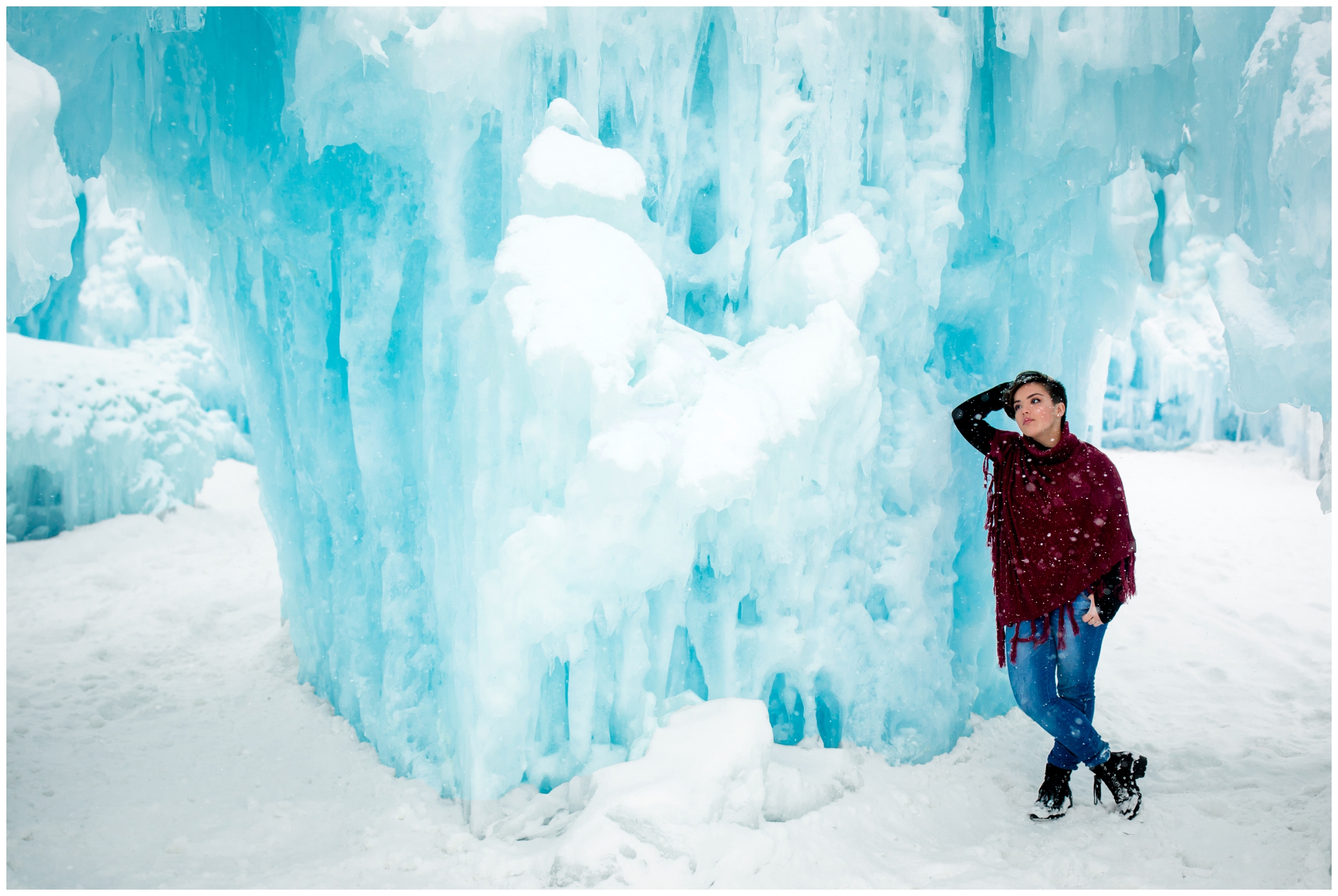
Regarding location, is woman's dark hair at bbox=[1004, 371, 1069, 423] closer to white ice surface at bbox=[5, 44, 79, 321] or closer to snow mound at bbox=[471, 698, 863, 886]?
snow mound at bbox=[471, 698, 863, 886]

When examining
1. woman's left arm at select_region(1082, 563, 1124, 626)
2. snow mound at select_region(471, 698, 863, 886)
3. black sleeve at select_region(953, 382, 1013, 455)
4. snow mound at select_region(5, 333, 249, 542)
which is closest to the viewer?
snow mound at select_region(471, 698, 863, 886)

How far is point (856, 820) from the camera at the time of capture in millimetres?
2820

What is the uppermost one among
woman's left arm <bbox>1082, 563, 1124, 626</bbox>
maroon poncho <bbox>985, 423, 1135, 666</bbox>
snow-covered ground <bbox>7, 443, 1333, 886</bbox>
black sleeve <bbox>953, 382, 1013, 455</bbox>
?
black sleeve <bbox>953, 382, 1013, 455</bbox>

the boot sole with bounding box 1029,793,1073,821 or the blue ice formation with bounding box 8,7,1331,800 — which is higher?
the blue ice formation with bounding box 8,7,1331,800

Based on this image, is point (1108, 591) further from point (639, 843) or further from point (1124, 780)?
point (639, 843)

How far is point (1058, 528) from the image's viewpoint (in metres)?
2.69

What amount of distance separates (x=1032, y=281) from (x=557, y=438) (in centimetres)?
255

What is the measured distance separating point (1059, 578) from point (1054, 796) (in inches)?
33.1

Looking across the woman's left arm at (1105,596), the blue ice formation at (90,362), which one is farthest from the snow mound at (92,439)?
the woman's left arm at (1105,596)

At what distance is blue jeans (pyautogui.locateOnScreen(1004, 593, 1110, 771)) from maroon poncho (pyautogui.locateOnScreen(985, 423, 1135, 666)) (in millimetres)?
31

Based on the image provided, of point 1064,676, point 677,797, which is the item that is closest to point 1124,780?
point 1064,676

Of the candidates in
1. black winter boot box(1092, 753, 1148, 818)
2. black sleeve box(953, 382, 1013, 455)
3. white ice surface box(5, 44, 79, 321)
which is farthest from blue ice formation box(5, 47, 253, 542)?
black winter boot box(1092, 753, 1148, 818)

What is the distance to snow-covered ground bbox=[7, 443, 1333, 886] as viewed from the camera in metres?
2.52

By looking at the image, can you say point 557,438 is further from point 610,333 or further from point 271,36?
point 271,36
